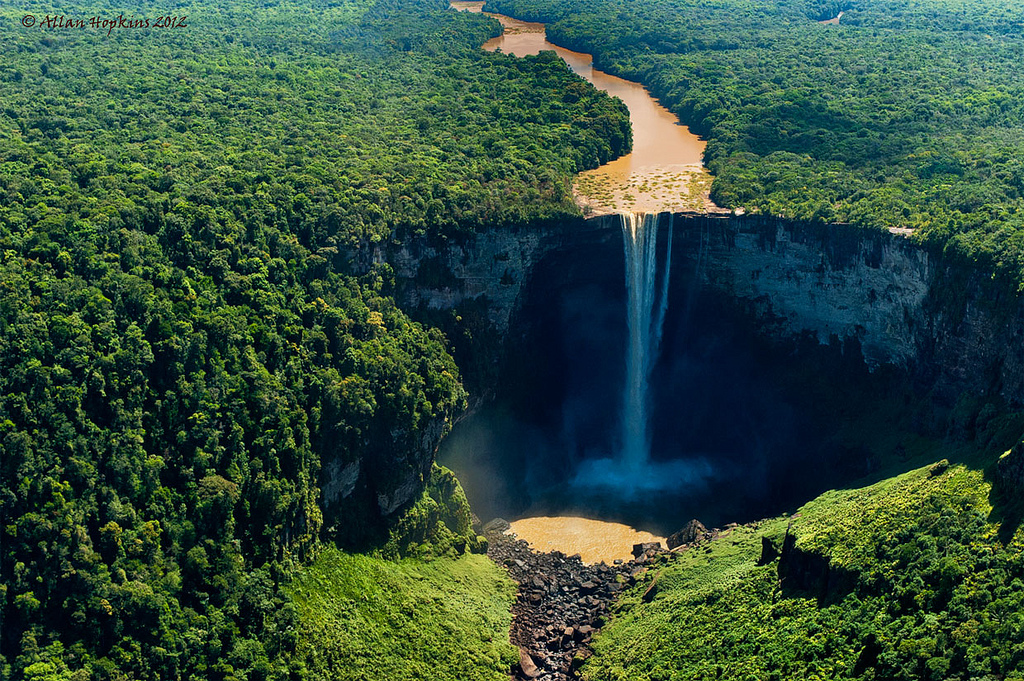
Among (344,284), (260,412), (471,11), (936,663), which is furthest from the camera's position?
(471,11)

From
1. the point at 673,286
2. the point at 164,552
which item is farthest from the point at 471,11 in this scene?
the point at 164,552

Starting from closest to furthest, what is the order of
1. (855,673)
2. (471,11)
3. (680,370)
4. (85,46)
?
(855,673) < (680,370) < (85,46) < (471,11)

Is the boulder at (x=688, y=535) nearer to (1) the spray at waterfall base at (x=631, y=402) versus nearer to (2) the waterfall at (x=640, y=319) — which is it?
(1) the spray at waterfall base at (x=631, y=402)

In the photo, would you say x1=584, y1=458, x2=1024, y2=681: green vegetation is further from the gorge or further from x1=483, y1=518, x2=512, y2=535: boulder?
x1=483, y1=518, x2=512, y2=535: boulder

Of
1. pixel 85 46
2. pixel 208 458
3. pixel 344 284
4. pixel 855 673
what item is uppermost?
pixel 85 46

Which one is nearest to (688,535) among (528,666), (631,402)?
(528,666)

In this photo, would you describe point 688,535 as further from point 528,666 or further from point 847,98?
point 847,98

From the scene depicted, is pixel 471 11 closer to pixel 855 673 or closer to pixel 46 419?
pixel 46 419

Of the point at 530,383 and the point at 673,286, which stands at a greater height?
the point at 673,286
